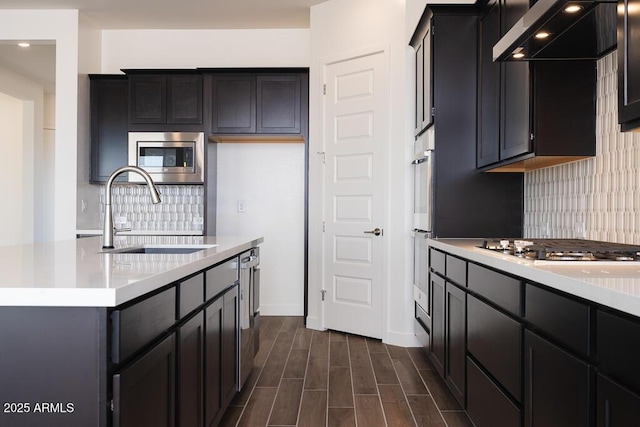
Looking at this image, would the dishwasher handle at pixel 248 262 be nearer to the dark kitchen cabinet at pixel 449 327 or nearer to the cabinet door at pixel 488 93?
the dark kitchen cabinet at pixel 449 327

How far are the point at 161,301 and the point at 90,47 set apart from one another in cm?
459

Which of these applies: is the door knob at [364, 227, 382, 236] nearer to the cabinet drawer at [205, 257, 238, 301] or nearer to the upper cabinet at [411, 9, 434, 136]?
the upper cabinet at [411, 9, 434, 136]

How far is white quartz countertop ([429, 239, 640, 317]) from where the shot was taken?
1.06 metres

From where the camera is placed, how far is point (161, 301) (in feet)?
4.75

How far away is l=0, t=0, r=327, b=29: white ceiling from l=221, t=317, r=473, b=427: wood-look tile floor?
3.15 m

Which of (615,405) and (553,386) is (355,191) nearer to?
(553,386)

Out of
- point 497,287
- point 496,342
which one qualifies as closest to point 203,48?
point 497,287

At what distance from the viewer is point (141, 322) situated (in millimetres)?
1288

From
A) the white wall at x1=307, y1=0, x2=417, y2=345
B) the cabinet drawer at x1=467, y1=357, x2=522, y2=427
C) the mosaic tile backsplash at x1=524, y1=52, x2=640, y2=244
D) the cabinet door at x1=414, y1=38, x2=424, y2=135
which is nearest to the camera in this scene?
the cabinet drawer at x1=467, y1=357, x2=522, y2=427

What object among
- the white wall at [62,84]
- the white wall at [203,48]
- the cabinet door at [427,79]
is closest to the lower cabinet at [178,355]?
the cabinet door at [427,79]

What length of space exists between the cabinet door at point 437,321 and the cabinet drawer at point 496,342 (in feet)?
1.79

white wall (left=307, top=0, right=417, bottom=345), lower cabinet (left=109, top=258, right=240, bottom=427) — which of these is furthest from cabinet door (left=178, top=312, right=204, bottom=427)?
white wall (left=307, top=0, right=417, bottom=345)

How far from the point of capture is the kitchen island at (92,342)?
1.10m

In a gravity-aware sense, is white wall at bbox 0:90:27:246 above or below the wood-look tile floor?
above
